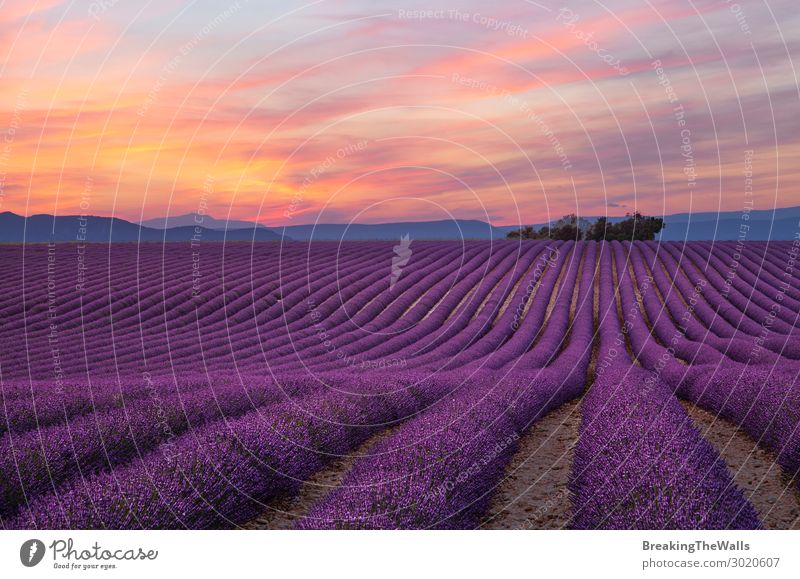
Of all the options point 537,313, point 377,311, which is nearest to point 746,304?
point 537,313

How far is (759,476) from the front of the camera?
19.9ft

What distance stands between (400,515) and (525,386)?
5.44 metres

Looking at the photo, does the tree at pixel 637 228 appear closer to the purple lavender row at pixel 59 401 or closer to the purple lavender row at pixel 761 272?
the purple lavender row at pixel 761 272

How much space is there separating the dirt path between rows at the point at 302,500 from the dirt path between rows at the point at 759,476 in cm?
347

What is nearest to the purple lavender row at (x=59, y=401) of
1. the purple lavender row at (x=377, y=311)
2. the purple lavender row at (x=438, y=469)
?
the purple lavender row at (x=438, y=469)

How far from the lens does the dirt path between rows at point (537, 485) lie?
508cm

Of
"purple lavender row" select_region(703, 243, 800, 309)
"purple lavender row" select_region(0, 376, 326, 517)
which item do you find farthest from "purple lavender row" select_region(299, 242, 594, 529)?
"purple lavender row" select_region(703, 243, 800, 309)

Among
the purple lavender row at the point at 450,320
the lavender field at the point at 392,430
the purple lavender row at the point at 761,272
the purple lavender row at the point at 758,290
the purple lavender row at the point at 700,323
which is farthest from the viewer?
the purple lavender row at the point at 761,272
